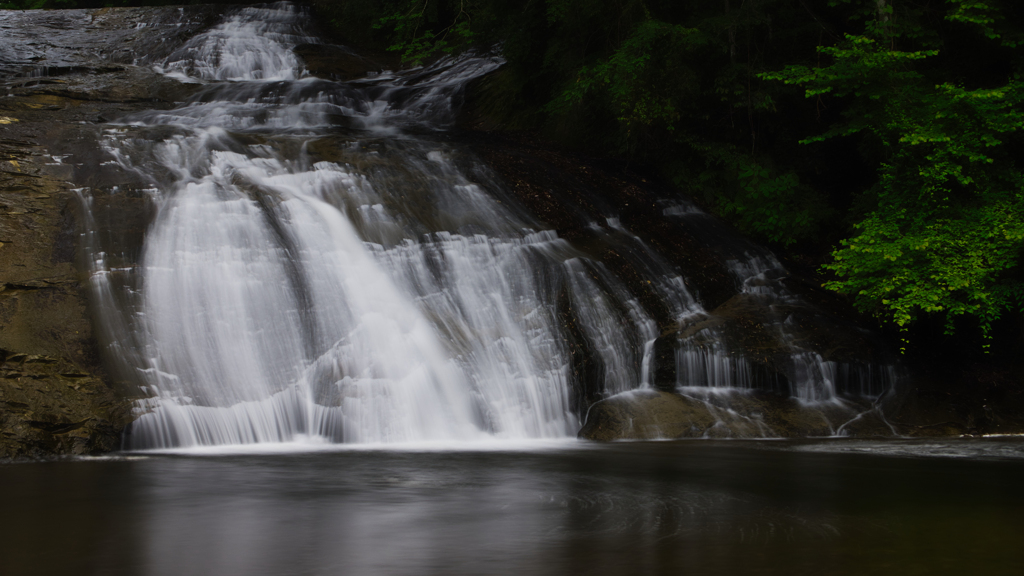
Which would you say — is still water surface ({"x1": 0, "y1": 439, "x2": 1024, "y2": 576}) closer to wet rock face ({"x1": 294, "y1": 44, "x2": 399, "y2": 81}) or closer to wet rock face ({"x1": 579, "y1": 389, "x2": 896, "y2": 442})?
wet rock face ({"x1": 579, "y1": 389, "x2": 896, "y2": 442})

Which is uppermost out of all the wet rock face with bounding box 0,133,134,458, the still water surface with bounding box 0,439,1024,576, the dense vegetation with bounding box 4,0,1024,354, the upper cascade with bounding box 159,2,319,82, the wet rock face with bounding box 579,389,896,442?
the upper cascade with bounding box 159,2,319,82

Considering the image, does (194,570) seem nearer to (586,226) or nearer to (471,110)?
(586,226)

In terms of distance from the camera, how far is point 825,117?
14055mm

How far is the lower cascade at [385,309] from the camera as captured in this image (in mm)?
7988

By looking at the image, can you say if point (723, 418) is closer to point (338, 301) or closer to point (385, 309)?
point (385, 309)

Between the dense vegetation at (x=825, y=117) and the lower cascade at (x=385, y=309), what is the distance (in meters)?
1.27

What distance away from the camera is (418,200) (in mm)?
11250

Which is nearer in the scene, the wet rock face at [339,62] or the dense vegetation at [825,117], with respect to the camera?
the dense vegetation at [825,117]

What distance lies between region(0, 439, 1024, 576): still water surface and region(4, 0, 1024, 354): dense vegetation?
2909mm

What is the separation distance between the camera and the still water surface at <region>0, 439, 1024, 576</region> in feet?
13.0

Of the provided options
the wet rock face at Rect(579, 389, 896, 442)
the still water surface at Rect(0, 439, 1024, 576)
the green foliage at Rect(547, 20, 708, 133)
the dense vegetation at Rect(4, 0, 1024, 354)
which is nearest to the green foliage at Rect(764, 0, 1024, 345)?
the dense vegetation at Rect(4, 0, 1024, 354)

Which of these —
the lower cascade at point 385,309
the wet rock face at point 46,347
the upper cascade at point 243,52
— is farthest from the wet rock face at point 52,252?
the upper cascade at point 243,52

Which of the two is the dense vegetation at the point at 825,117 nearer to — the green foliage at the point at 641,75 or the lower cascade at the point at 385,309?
the green foliage at the point at 641,75

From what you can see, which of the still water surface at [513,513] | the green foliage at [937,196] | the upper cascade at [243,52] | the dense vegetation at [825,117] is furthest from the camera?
the upper cascade at [243,52]
